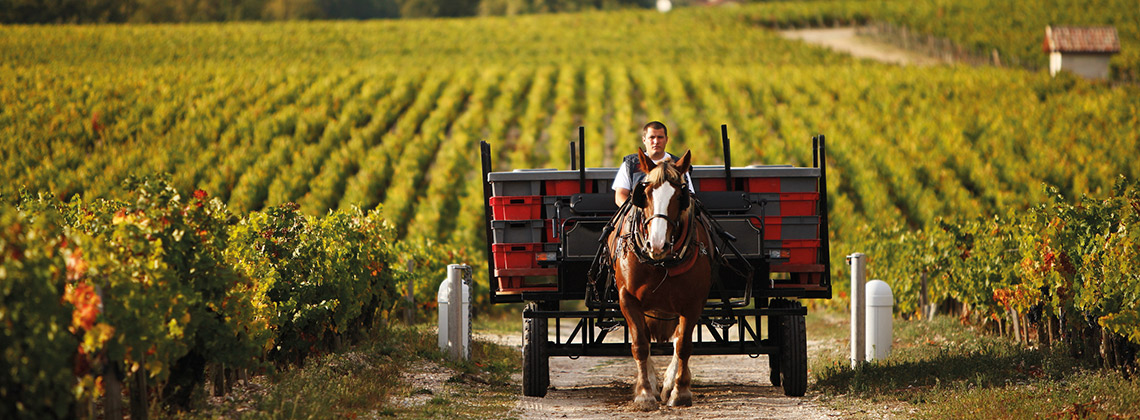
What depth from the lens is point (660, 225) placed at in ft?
24.7

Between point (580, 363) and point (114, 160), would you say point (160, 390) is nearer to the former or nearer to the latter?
point (580, 363)

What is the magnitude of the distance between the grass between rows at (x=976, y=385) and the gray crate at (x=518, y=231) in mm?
2860

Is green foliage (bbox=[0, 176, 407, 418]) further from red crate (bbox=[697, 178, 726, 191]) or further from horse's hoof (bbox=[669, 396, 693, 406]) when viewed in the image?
red crate (bbox=[697, 178, 726, 191])

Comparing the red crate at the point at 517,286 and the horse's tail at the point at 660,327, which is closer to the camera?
the horse's tail at the point at 660,327

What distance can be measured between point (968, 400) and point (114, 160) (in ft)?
90.4

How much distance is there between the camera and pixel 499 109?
4141 cm

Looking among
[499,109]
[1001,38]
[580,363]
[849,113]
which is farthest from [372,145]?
[1001,38]

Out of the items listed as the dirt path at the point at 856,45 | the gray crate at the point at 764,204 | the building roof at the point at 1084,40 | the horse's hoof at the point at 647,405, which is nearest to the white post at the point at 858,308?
the gray crate at the point at 764,204

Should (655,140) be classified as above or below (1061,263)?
above

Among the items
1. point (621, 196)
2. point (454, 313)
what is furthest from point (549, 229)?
point (454, 313)

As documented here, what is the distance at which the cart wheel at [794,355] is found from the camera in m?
9.09

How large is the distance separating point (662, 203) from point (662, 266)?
1.88 feet

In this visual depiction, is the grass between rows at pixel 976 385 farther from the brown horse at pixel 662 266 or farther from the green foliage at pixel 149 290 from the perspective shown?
the green foliage at pixel 149 290

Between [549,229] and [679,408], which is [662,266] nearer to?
[679,408]
